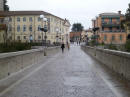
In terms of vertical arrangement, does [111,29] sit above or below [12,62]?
above

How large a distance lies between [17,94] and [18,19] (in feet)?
358

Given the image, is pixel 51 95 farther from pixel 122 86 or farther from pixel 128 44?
pixel 128 44

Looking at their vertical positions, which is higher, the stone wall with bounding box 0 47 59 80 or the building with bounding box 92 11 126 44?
the building with bounding box 92 11 126 44

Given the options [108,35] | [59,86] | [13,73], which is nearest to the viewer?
[59,86]

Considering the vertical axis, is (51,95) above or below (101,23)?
below

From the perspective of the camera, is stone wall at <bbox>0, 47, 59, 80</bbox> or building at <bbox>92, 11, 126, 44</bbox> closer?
stone wall at <bbox>0, 47, 59, 80</bbox>

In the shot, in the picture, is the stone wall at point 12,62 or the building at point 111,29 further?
the building at point 111,29

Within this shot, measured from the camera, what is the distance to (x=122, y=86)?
10.5 m

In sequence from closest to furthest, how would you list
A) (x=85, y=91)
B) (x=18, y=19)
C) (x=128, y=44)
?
(x=85, y=91) < (x=128, y=44) < (x=18, y=19)

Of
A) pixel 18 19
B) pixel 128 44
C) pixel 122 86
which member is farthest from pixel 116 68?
pixel 18 19

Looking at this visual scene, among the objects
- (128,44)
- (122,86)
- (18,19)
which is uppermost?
(18,19)

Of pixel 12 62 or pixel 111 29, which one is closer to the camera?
pixel 12 62

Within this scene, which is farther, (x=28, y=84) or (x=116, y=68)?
(x=116, y=68)

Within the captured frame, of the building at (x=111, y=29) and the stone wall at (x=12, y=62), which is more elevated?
the building at (x=111, y=29)
